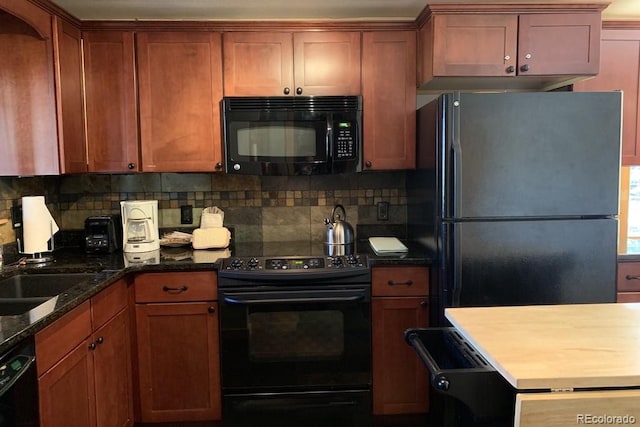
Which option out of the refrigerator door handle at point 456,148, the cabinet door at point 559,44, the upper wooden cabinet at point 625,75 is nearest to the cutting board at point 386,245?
the refrigerator door handle at point 456,148

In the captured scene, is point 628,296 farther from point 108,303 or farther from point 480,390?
point 108,303

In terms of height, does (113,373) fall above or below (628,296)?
below

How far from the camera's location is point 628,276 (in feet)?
7.79

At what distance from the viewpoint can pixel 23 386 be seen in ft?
4.43

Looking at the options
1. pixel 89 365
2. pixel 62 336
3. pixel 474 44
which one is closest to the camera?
pixel 62 336

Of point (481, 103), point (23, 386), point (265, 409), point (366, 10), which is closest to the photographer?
point (23, 386)

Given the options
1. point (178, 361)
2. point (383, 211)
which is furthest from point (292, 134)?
point (178, 361)

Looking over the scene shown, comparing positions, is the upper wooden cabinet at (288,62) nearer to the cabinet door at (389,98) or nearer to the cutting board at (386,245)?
the cabinet door at (389,98)

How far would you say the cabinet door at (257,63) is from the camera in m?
2.46

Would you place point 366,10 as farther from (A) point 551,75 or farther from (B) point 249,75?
(A) point 551,75

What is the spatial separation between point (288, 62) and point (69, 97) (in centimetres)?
114

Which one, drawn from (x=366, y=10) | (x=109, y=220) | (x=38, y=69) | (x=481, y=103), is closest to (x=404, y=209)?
(x=481, y=103)

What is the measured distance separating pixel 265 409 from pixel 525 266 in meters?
1.46

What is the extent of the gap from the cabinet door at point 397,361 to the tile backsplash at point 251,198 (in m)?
0.70
